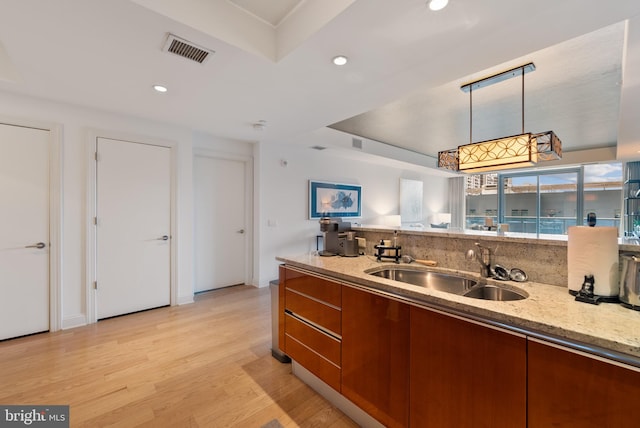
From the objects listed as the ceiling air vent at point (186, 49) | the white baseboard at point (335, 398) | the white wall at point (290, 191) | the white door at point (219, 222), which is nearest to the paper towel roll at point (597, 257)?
the white baseboard at point (335, 398)

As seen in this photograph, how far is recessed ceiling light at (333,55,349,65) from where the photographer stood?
188 centimetres

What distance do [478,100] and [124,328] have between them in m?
4.88

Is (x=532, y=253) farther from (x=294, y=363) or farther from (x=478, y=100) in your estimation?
(x=478, y=100)

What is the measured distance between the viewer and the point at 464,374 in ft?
3.72

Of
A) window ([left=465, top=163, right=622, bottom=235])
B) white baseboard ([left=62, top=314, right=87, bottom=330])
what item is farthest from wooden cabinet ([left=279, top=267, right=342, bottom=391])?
window ([left=465, top=163, right=622, bottom=235])

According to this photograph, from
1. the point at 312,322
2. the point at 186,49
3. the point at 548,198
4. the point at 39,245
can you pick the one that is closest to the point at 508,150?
the point at 312,322

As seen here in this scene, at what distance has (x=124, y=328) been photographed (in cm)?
289

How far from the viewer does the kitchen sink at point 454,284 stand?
4.84 feet

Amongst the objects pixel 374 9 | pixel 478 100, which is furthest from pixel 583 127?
pixel 374 9

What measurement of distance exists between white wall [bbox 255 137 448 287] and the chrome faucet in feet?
10.7

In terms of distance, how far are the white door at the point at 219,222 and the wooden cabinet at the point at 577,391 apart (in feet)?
13.2

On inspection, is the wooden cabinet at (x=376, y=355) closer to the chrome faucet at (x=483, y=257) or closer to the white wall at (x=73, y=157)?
the chrome faucet at (x=483, y=257)

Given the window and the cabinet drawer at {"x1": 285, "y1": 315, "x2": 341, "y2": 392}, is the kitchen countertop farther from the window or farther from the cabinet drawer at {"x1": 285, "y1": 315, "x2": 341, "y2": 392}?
the window

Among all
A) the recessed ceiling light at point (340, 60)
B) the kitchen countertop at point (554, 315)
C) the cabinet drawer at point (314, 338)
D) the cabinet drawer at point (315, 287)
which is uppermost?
the recessed ceiling light at point (340, 60)
